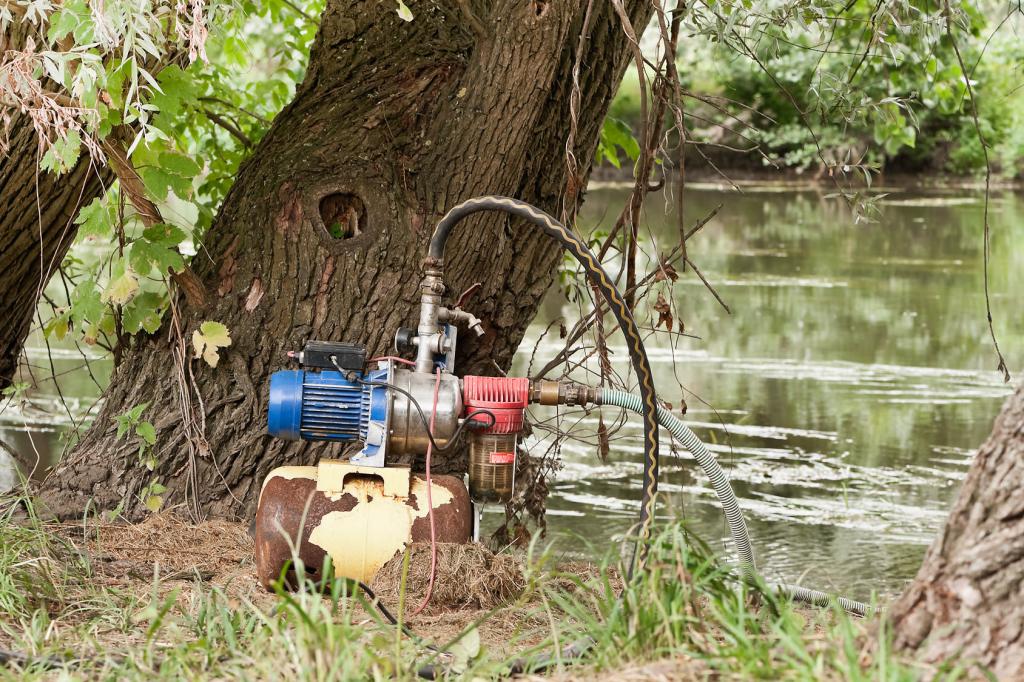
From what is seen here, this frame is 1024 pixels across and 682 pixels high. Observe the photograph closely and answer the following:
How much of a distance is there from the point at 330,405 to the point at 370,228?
654mm

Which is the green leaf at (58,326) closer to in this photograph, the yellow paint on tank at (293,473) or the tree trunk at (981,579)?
the yellow paint on tank at (293,473)

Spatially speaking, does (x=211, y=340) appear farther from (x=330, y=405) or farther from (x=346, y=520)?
(x=346, y=520)

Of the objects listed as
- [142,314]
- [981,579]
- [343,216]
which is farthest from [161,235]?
[981,579]

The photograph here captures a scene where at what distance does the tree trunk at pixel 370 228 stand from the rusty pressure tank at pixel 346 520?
0.51 m

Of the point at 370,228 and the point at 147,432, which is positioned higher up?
the point at 370,228

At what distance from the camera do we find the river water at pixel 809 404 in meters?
4.66

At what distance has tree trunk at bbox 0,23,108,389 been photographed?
3.63 meters

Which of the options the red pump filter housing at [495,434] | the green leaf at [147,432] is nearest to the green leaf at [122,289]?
the green leaf at [147,432]

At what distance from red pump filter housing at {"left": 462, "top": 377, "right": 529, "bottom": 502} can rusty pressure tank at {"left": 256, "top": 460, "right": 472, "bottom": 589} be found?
12 cm

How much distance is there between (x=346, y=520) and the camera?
113 inches

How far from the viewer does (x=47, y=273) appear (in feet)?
12.2

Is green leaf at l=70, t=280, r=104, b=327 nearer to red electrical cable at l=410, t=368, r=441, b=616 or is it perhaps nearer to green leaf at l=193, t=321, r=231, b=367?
→ green leaf at l=193, t=321, r=231, b=367

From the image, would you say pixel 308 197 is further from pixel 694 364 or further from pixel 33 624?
pixel 694 364

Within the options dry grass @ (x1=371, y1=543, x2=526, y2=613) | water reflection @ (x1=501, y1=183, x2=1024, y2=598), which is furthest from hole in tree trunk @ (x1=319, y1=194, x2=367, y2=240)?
dry grass @ (x1=371, y1=543, x2=526, y2=613)
